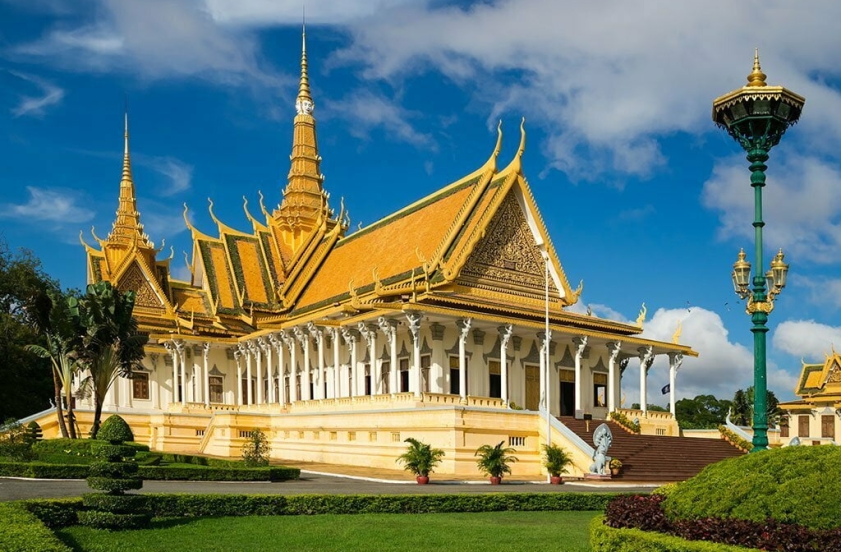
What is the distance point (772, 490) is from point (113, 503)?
9.04 metres

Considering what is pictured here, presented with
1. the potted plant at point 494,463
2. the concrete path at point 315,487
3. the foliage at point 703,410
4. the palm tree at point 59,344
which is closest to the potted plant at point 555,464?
the concrete path at point 315,487

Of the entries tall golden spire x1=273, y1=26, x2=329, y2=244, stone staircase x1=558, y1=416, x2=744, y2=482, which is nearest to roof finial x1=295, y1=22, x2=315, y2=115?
tall golden spire x1=273, y1=26, x2=329, y2=244

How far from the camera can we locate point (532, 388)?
113ft

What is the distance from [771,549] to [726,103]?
34.7 feet

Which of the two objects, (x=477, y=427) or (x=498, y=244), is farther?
(x=498, y=244)

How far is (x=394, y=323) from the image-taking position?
101 feet

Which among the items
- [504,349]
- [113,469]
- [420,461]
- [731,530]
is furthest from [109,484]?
[504,349]

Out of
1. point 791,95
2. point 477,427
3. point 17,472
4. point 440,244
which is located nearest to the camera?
point 791,95

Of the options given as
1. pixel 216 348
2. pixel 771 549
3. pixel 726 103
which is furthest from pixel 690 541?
pixel 216 348

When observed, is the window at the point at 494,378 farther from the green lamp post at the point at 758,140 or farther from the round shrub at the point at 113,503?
the round shrub at the point at 113,503

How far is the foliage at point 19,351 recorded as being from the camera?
4753cm

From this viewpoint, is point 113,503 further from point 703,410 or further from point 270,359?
point 703,410

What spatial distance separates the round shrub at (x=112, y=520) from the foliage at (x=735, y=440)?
76.1 feet

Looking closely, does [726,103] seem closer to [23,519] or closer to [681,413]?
[23,519]
